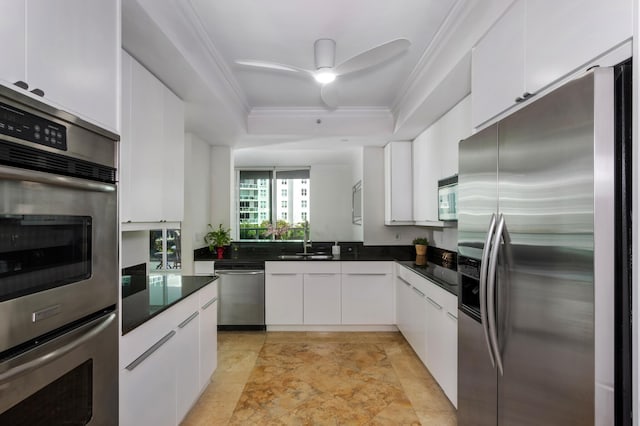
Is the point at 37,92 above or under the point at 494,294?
above

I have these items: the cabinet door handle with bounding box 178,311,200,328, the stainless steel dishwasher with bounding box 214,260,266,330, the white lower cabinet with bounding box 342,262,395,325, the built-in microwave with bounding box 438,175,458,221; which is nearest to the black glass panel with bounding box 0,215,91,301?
the cabinet door handle with bounding box 178,311,200,328

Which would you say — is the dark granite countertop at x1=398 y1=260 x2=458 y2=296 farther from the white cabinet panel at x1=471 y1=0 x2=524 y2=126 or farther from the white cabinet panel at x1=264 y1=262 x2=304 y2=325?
the white cabinet panel at x1=264 y1=262 x2=304 y2=325

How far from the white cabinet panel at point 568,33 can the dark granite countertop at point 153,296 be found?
6.36 feet

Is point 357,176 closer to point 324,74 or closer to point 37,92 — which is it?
point 324,74

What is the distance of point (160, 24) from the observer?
1852 mm

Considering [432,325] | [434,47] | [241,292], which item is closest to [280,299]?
[241,292]

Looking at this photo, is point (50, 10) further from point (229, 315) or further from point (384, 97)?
point (229, 315)

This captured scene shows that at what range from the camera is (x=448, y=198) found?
9.75 feet

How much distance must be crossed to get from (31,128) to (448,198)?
8.79 feet

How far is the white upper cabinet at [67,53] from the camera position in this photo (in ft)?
3.22

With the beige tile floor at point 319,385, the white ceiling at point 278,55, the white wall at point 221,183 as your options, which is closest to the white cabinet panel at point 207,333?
the beige tile floor at point 319,385

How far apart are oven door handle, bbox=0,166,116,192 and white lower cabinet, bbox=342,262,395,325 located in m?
3.19

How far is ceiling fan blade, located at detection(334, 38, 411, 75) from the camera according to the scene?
1.99 metres

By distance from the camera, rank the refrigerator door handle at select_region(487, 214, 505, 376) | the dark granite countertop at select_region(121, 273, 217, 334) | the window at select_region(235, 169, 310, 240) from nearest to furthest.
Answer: the refrigerator door handle at select_region(487, 214, 505, 376), the dark granite countertop at select_region(121, 273, 217, 334), the window at select_region(235, 169, 310, 240)
